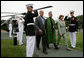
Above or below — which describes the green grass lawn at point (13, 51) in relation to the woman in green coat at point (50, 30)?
below

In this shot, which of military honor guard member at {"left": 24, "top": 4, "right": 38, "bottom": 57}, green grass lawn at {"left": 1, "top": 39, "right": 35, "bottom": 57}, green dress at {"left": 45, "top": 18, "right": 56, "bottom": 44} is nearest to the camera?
military honor guard member at {"left": 24, "top": 4, "right": 38, "bottom": 57}

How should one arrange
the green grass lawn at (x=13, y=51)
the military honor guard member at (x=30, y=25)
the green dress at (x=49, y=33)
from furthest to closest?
the green dress at (x=49, y=33)
the green grass lawn at (x=13, y=51)
the military honor guard member at (x=30, y=25)

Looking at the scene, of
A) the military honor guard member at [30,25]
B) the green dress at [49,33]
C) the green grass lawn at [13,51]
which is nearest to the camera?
the military honor guard member at [30,25]

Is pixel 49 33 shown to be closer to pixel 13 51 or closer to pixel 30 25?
pixel 13 51

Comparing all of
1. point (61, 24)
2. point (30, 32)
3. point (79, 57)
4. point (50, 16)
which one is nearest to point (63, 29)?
point (61, 24)

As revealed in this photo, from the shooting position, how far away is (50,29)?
8.65 meters

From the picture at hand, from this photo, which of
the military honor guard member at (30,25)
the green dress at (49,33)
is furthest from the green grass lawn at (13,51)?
the green dress at (49,33)

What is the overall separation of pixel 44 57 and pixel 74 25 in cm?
334

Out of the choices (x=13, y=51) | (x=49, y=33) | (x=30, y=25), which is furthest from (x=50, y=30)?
(x=30, y=25)

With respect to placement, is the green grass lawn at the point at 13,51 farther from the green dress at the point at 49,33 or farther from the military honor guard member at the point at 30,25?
the green dress at the point at 49,33

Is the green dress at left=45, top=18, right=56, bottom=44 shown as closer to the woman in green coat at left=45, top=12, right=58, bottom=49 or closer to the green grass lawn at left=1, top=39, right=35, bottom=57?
the woman in green coat at left=45, top=12, right=58, bottom=49

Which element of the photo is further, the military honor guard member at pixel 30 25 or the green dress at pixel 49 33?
the green dress at pixel 49 33

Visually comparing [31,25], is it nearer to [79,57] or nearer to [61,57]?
[61,57]

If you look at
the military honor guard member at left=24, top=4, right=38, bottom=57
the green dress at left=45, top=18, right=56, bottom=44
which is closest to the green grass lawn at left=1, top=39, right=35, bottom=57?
the military honor guard member at left=24, top=4, right=38, bottom=57
